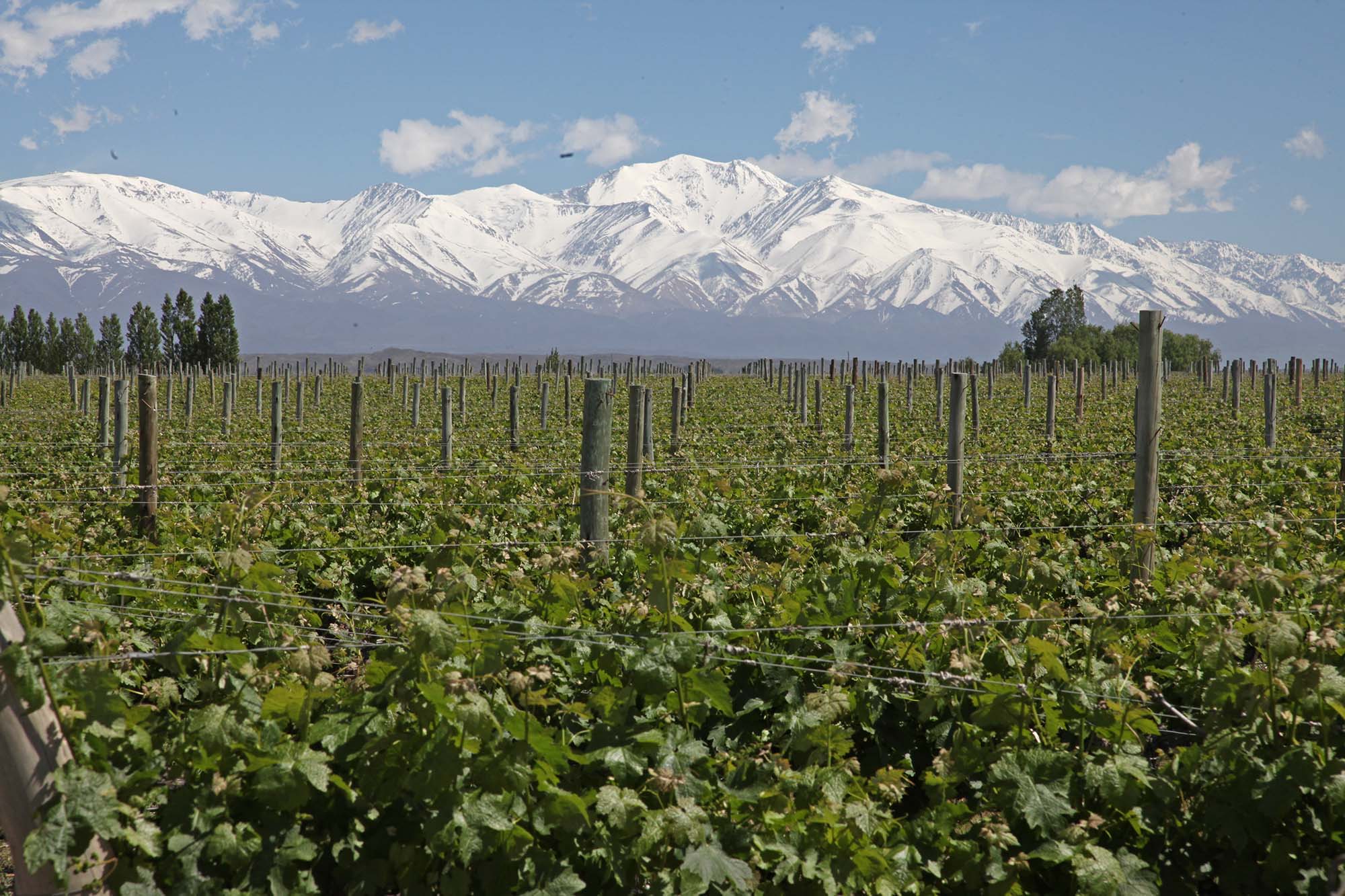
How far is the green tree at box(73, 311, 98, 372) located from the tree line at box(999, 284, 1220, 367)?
86.8 metres

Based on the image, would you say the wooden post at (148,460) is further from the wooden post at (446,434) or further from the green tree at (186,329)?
the green tree at (186,329)

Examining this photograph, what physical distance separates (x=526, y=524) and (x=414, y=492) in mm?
2074

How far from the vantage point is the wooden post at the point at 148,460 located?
27.7ft

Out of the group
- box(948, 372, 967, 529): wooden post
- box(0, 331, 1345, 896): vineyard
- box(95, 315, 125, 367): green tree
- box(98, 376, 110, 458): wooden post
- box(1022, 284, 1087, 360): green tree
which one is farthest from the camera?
box(1022, 284, 1087, 360): green tree

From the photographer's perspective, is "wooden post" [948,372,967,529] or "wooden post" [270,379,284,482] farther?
"wooden post" [270,379,284,482]

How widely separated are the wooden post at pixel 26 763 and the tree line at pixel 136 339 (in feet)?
256

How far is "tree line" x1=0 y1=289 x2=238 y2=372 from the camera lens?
3238 inches

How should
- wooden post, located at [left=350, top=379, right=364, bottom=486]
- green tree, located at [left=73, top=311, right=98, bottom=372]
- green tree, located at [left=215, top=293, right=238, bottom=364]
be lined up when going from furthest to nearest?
green tree, located at [left=73, top=311, right=98, bottom=372] → green tree, located at [left=215, top=293, right=238, bottom=364] → wooden post, located at [left=350, top=379, right=364, bottom=486]

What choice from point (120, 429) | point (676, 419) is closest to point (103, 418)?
point (120, 429)

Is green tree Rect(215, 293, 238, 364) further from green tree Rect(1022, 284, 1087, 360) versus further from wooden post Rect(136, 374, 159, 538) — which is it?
wooden post Rect(136, 374, 159, 538)

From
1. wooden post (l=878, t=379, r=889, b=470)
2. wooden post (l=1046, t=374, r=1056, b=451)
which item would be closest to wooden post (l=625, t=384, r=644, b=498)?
wooden post (l=878, t=379, r=889, b=470)

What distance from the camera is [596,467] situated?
6.57 m

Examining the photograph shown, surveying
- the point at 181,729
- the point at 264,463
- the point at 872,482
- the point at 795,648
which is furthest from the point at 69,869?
the point at 264,463

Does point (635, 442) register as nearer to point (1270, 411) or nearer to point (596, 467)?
point (596, 467)
